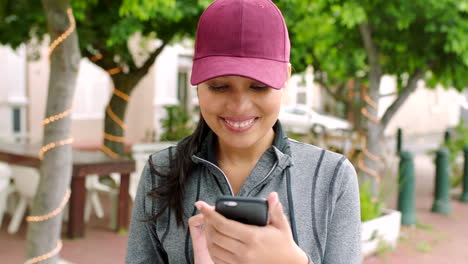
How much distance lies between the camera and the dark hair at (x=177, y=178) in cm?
146

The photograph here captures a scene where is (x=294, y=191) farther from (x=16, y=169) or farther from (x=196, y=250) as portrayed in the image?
(x=16, y=169)

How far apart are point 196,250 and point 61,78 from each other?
8.53 feet

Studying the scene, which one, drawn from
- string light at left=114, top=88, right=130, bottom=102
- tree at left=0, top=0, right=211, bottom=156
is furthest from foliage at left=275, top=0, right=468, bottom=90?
string light at left=114, top=88, right=130, bottom=102

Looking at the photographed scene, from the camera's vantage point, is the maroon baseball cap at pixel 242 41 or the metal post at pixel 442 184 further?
the metal post at pixel 442 184

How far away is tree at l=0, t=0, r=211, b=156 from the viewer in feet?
22.9

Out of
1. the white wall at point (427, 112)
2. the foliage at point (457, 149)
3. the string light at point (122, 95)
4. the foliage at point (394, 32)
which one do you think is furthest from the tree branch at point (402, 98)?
the white wall at point (427, 112)

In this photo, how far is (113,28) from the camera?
7055 mm

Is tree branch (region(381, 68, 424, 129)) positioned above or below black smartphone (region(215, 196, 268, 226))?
above

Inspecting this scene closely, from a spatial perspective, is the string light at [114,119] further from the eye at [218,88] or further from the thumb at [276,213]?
the thumb at [276,213]

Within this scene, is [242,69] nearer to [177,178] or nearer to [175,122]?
[177,178]

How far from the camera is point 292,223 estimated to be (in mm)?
1378

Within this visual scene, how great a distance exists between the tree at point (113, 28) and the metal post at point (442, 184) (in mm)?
4804

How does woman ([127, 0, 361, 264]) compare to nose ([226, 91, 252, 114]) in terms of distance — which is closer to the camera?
woman ([127, 0, 361, 264])

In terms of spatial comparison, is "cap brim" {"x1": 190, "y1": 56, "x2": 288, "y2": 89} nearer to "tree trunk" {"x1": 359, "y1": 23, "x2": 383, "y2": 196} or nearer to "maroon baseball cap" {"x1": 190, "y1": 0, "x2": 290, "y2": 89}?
"maroon baseball cap" {"x1": 190, "y1": 0, "x2": 290, "y2": 89}
